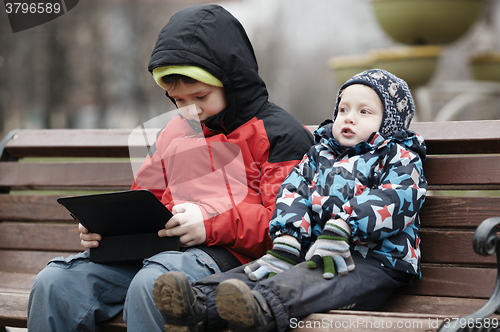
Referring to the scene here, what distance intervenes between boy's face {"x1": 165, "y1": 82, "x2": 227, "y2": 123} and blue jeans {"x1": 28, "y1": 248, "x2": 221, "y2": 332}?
0.58 m

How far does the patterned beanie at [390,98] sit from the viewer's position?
2146mm

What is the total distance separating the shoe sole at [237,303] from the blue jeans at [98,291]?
0.33 m

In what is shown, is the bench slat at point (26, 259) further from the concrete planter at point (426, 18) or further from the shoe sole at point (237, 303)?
the concrete planter at point (426, 18)

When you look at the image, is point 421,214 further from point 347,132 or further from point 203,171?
point 203,171

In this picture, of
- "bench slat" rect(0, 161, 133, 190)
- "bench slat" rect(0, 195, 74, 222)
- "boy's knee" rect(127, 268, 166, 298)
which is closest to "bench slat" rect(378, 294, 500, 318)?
"boy's knee" rect(127, 268, 166, 298)

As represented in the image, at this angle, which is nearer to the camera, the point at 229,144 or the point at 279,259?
the point at 279,259

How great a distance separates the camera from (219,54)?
2.21 meters

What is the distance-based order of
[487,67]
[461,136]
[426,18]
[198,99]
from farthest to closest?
[487,67]
[426,18]
[461,136]
[198,99]

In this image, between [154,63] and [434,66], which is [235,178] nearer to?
[154,63]

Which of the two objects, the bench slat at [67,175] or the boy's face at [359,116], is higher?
the boy's face at [359,116]

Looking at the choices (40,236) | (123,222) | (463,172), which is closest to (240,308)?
(123,222)

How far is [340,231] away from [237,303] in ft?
1.54

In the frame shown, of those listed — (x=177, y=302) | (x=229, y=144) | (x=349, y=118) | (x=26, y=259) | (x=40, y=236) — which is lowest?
(x=26, y=259)

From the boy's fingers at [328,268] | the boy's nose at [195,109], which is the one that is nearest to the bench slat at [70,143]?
the boy's nose at [195,109]
